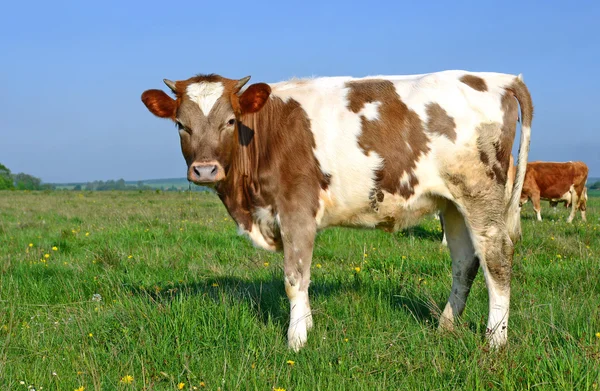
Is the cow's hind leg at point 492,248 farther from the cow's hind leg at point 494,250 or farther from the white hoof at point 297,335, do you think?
the white hoof at point 297,335

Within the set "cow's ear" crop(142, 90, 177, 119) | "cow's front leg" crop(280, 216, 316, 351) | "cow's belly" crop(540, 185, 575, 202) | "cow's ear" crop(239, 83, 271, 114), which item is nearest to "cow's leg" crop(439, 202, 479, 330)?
"cow's front leg" crop(280, 216, 316, 351)

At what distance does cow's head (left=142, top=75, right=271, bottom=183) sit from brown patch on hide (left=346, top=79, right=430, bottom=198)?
1.02 metres

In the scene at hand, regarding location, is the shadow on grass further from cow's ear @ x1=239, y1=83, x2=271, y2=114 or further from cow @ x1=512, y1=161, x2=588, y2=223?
cow @ x1=512, y1=161, x2=588, y2=223

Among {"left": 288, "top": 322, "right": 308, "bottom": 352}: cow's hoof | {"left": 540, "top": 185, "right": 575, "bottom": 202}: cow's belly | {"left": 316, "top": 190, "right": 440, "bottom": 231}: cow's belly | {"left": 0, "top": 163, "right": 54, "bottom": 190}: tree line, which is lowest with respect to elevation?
{"left": 0, "top": 163, "right": 54, "bottom": 190}: tree line

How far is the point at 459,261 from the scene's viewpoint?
19.0 feet

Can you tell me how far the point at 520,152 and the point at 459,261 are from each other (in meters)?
1.21

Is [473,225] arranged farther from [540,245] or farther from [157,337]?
[540,245]

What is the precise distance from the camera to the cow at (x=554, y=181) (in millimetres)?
20000

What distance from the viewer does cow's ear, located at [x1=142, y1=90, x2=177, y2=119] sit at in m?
5.43

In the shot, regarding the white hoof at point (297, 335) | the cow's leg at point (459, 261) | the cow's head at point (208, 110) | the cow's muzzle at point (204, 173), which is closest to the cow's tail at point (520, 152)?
the cow's leg at point (459, 261)

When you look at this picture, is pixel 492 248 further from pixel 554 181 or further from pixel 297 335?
pixel 554 181

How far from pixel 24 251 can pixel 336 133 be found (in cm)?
677

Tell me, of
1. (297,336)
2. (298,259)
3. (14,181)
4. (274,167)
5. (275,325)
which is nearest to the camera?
(297,336)

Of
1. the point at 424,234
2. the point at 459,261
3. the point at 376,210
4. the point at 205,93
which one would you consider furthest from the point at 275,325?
the point at 424,234
